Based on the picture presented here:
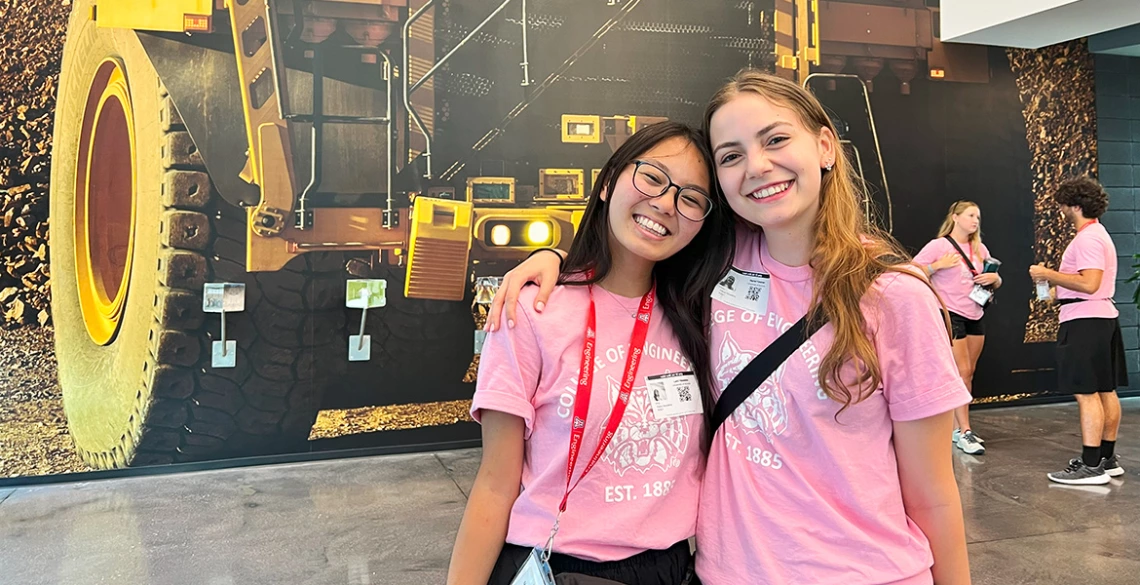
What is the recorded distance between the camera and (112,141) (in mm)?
4211

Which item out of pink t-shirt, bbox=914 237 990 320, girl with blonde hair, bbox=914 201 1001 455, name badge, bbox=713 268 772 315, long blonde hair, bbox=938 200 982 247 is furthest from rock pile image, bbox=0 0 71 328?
long blonde hair, bbox=938 200 982 247

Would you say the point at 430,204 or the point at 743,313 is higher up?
the point at 430,204

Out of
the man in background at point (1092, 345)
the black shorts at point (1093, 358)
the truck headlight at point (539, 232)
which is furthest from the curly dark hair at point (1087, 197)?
the truck headlight at point (539, 232)

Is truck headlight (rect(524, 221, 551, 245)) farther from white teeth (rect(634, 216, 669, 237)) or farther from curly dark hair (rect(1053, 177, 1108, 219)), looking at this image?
white teeth (rect(634, 216, 669, 237))

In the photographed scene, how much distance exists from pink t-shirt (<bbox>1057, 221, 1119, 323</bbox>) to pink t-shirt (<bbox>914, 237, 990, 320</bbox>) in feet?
2.24

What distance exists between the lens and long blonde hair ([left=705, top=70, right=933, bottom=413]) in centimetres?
99

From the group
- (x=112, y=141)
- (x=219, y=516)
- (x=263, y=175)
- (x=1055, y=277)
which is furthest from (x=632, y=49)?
(x=219, y=516)

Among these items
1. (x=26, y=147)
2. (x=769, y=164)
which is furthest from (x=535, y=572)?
(x=26, y=147)

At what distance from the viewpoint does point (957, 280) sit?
15.1ft

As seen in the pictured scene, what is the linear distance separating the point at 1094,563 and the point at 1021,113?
4246mm

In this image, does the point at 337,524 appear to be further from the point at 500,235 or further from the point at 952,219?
the point at 952,219

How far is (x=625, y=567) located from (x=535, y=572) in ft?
0.55

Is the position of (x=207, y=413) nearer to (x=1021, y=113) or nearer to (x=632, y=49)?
(x=632, y=49)

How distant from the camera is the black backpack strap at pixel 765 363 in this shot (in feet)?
3.46
